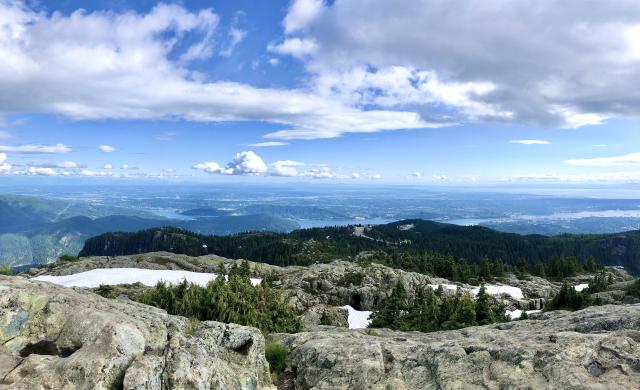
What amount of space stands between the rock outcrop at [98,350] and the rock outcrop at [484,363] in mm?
2392

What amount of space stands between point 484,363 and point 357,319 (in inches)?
1805

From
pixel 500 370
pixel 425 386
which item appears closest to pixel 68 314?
pixel 425 386

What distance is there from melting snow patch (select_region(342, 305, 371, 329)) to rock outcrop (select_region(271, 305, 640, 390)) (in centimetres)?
3902

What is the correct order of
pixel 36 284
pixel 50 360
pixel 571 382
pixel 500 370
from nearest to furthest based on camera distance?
1. pixel 50 360
2. pixel 571 382
3. pixel 500 370
4. pixel 36 284

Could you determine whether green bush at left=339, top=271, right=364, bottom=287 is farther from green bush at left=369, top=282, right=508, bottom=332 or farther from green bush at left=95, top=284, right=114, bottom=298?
green bush at left=95, top=284, right=114, bottom=298

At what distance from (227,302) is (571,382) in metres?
21.9

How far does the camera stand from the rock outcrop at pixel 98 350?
8914 mm

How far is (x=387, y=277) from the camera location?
74.4 metres

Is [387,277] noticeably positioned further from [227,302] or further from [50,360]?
[50,360]

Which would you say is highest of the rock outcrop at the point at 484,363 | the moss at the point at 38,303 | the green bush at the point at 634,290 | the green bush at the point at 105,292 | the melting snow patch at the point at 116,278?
the moss at the point at 38,303

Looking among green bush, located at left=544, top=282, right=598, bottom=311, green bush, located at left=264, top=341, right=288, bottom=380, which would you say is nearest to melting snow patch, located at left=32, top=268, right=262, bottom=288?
green bush, located at left=264, top=341, right=288, bottom=380

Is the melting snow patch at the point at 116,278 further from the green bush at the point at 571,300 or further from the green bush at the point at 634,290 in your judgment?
the green bush at the point at 634,290

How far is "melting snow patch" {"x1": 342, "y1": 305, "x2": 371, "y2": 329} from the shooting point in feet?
174

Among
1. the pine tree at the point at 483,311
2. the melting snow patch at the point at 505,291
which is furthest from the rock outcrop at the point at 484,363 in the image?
the melting snow patch at the point at 505,291
